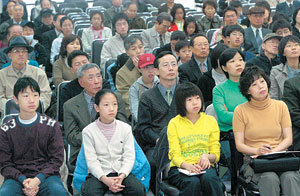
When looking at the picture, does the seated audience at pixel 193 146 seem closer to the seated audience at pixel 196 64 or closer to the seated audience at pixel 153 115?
the seated audience at pixel 153 115

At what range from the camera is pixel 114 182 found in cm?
380

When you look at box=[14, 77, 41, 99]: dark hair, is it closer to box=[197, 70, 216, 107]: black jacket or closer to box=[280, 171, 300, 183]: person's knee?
box=[197, 70, 216, 107]: black jacket

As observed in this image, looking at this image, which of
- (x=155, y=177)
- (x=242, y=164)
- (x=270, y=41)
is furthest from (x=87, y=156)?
(x=270, y=41)

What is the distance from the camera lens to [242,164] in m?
4.05

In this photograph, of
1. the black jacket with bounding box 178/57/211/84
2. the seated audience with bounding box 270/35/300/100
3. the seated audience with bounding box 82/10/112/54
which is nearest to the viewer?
the seated audience with bounding box 270/35/300/100

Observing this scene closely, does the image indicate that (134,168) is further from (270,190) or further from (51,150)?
(270,190)

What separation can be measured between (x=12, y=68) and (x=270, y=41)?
2.64m

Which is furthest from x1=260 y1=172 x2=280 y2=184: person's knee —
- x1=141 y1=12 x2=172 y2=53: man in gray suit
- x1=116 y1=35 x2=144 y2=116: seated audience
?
x1=141 y1=12 x2=172 y2=53: man in gray suit

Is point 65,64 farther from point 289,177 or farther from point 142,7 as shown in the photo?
point 142,7

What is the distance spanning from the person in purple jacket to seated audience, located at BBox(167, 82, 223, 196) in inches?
32.7

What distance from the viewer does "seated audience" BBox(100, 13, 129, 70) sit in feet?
23.0

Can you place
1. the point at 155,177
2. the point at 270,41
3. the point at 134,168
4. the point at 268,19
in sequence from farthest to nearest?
the point at 268,19 < the point at 270,41 < the point at 155,177 < the point at 134,168

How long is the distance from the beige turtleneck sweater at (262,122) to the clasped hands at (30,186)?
1.48m

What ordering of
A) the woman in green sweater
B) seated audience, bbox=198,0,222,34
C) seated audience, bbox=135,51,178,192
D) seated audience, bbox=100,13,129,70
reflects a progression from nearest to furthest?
1. the woman in green sweater
2. seated audience, bbox=135,51,178,192
3. seated audience, bbox=100,13,129,70
4. seated audience, bbox=198,0,222,34
